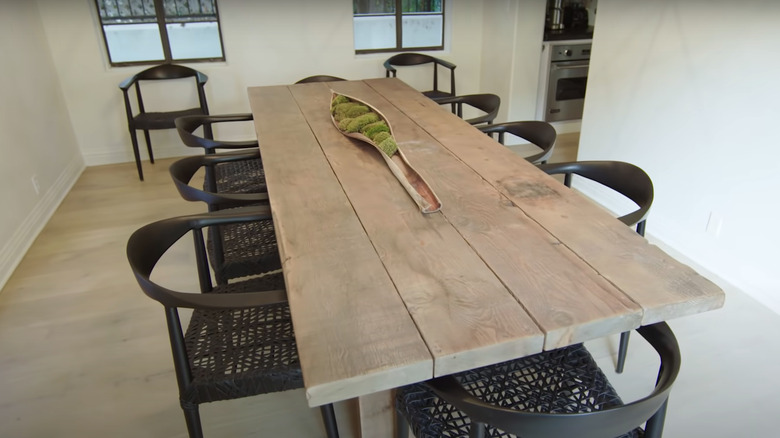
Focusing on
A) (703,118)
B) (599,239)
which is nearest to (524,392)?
(599,239)

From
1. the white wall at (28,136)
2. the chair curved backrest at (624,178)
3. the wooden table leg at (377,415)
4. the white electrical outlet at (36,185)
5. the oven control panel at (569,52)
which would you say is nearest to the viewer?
the wooden table leg at (377,415)

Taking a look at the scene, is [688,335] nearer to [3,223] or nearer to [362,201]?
[362,201]

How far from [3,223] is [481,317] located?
287cm

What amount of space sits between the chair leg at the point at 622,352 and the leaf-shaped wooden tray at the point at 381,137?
0.98 m

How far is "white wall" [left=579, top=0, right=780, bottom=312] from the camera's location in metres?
2.19

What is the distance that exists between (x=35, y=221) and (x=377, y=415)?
2747mm

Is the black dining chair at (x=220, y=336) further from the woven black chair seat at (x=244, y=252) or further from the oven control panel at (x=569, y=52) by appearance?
the oven control panel at (x=569, y=52)

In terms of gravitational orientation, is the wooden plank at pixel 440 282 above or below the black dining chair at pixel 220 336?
above

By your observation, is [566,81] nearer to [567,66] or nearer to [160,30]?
[567,66]

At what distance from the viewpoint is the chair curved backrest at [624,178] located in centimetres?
151

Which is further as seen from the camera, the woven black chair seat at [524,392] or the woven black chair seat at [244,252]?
the woven black chair seat at [244,252]

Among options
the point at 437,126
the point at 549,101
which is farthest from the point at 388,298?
the point at 549,101

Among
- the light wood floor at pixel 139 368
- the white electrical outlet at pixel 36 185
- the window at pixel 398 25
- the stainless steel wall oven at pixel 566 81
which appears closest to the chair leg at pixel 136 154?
the white electrical outlet at pixel 36 185

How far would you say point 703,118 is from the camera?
8.10 feet
